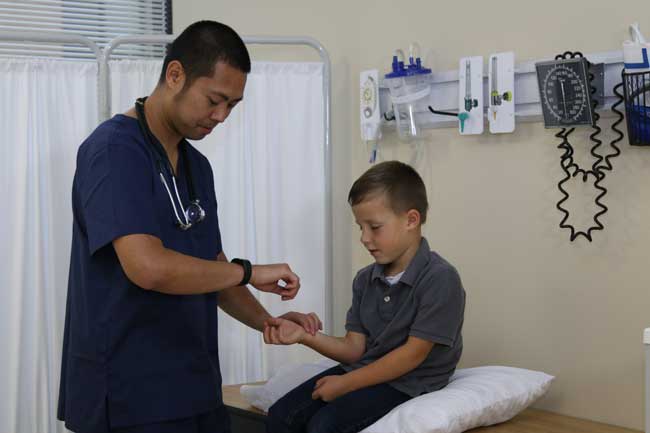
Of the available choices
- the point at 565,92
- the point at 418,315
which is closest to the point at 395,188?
the point at 418,315

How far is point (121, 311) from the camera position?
178cm

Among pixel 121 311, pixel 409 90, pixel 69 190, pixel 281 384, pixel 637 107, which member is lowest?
pixel 281 384

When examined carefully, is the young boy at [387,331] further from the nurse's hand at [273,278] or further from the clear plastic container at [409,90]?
the clear plastic container at [409,90]

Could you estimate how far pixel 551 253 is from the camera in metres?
2.47

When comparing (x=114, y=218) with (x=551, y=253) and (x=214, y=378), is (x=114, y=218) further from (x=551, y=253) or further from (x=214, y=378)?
(x=551, y=253)

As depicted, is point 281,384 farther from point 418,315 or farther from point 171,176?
point 171,176

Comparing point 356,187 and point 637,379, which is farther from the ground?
point 356,187

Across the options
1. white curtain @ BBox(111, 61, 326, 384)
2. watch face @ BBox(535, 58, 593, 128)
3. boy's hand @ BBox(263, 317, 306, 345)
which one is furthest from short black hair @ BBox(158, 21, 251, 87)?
white curtain @ BBox(111, 61, 326, 384)

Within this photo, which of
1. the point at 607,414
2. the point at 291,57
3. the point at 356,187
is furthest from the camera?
the point at 291,57

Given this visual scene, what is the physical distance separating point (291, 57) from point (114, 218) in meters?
1.53

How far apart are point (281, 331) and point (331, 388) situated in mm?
187

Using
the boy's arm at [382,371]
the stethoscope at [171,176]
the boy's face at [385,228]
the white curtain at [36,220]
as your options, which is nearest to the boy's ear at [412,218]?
the boy's face at [385,228]

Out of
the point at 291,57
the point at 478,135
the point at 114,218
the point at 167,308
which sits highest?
the point at 291,57

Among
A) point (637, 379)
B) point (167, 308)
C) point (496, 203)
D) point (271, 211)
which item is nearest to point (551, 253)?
point (496, 203)
